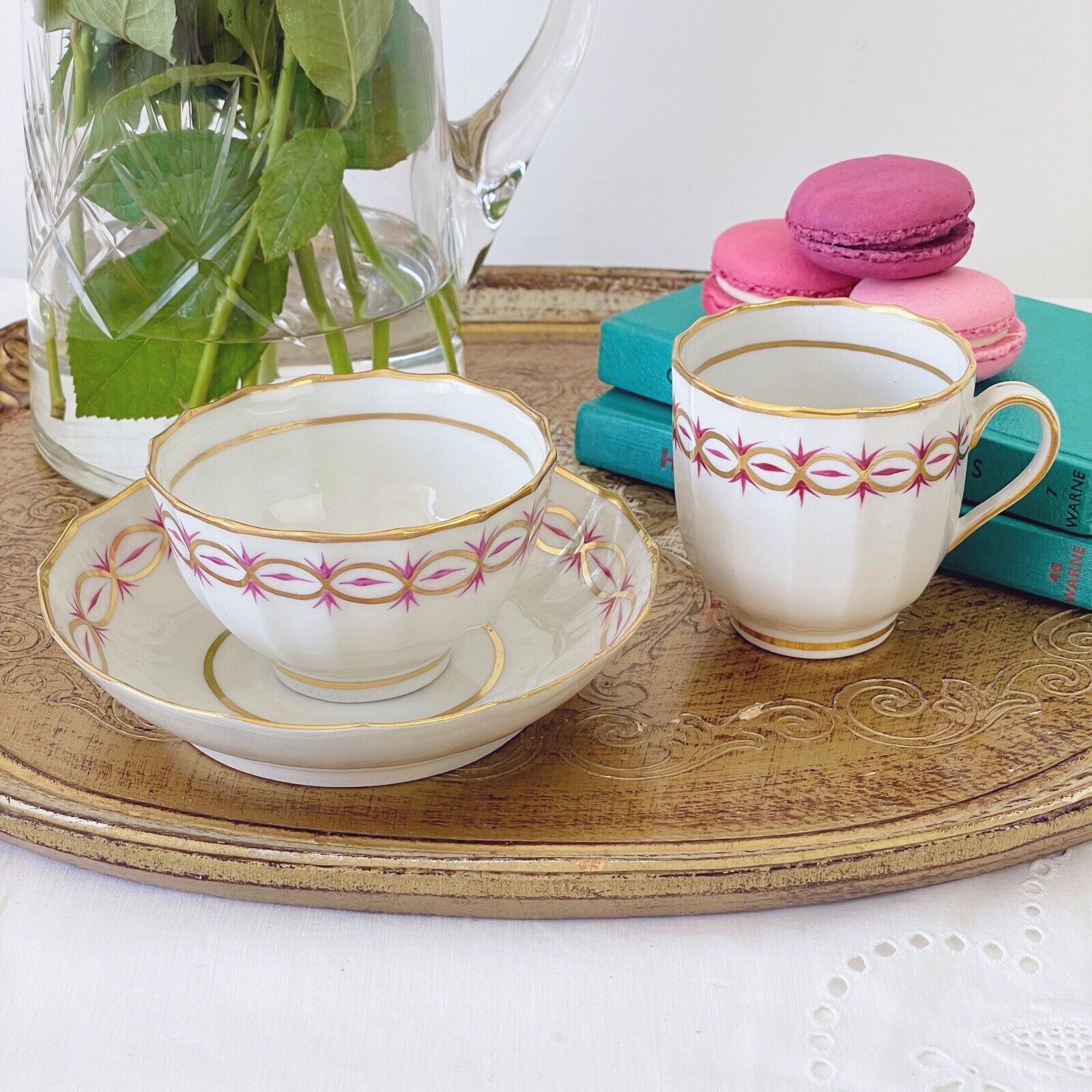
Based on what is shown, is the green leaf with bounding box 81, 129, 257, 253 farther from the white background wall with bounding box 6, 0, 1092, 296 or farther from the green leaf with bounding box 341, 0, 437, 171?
the white background wall with bounding box 6, 0, 1092, 296

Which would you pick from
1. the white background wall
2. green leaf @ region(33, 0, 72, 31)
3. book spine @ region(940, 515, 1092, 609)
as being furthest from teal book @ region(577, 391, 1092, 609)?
the white background wall

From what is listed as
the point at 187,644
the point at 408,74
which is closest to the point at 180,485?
the point at 187,644

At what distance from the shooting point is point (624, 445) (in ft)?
1.73

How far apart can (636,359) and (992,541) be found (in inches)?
5.6

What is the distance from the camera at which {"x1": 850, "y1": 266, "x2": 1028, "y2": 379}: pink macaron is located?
46 cm

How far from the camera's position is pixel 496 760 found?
14.9 inches

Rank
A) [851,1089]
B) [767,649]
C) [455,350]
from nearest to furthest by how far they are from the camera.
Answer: [851,1089], [767,649], [455,350]

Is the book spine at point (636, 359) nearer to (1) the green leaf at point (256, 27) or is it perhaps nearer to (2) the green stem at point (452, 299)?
(2) the green stem at point (452, 299)

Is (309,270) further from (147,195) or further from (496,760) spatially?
(496,760)

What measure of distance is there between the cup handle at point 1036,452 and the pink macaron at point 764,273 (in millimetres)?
92

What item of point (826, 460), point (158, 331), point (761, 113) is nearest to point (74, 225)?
point (158, 331)

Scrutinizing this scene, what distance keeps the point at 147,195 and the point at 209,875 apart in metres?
0.22

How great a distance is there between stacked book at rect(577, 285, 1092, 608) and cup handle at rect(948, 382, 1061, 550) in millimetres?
20

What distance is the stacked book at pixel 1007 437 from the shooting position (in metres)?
0.44
